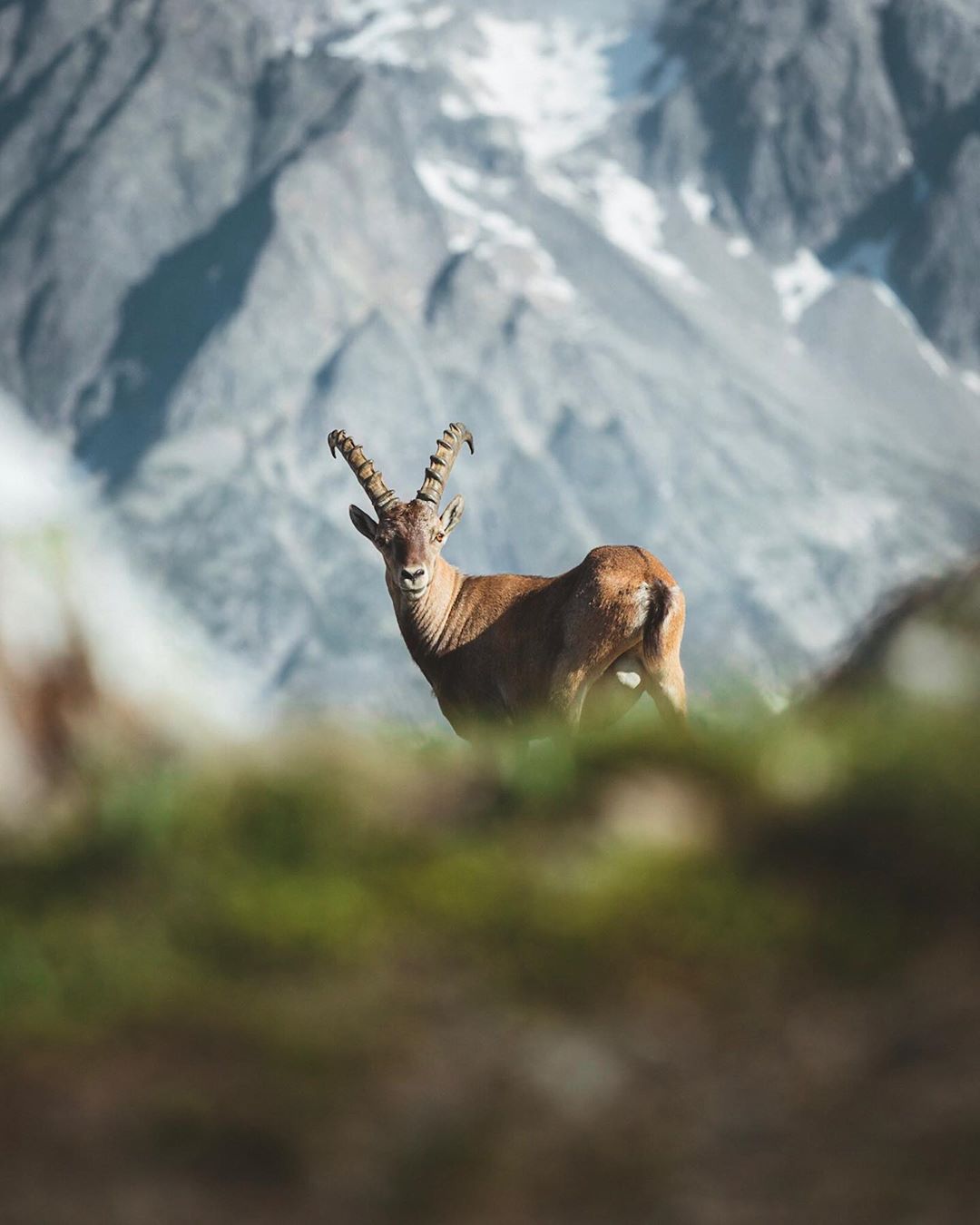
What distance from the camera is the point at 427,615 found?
1977cm

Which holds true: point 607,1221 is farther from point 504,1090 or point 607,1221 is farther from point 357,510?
point 357,510

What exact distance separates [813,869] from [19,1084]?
2.87 m

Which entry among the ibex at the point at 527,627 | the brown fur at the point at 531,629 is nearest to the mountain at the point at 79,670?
the ibex at the point at 527,627

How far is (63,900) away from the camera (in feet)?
19.5

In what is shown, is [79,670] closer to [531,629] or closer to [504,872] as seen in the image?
[504,872]

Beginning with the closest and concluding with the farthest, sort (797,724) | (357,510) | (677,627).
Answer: (797,724) < (677,627) < (357,510)

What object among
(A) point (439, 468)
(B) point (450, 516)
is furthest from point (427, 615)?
(A) point (439, 468)

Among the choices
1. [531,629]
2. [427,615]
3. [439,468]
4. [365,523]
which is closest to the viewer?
[531,629]

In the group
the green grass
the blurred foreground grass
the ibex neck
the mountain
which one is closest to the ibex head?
the ibex neck

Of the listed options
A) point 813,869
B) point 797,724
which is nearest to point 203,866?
point 813,869

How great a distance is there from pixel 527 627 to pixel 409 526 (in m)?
3.32

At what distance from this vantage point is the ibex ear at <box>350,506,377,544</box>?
69.9 feet

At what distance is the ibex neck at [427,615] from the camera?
1959cm

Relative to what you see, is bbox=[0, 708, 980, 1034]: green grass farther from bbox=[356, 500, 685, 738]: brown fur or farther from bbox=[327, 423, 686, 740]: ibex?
bbox=[356, 500, 685, 738]: brown fur
